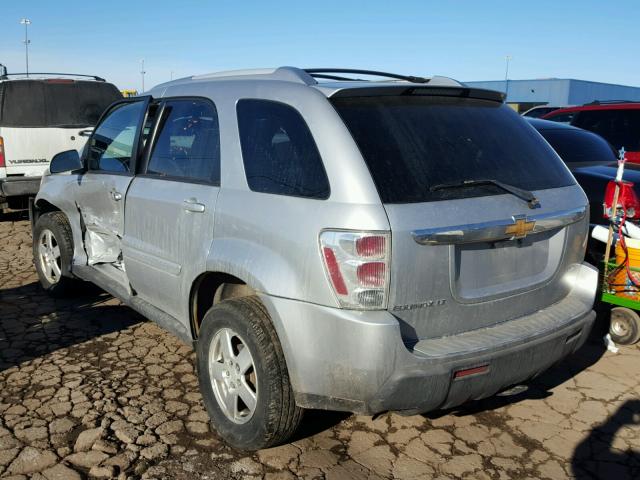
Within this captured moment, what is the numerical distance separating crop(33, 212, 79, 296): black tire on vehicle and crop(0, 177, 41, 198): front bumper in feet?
8.42

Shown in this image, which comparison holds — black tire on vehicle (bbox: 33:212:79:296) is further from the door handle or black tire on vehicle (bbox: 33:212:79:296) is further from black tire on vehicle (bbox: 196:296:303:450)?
black tire on vehicle (bbox: 196:296:303:450)

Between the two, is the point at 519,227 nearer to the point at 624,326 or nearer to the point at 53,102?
the point at 624,326

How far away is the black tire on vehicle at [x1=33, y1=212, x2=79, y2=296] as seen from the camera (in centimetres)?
505

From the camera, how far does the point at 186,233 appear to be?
3.38 meters

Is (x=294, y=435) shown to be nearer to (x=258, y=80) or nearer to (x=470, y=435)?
(x=470, y=435)

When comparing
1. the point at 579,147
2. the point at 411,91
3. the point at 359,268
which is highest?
the point at 411,91

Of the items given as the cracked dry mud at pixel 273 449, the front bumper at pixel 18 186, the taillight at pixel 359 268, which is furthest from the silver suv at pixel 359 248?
the front bumper at pixel 18 186

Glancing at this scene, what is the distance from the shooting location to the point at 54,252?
5.36 meters

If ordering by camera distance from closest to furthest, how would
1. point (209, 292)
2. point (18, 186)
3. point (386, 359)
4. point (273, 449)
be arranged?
point (386, 359) < point (273, 449) < point (209, 292) < point (18, 186)

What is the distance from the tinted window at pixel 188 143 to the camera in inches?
133

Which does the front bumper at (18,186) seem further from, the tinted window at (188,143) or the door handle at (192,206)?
the door handle at (192,206)

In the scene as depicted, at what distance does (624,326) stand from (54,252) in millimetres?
4610

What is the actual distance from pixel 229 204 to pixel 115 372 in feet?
5.40

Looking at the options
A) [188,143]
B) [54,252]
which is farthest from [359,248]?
[54,252]
